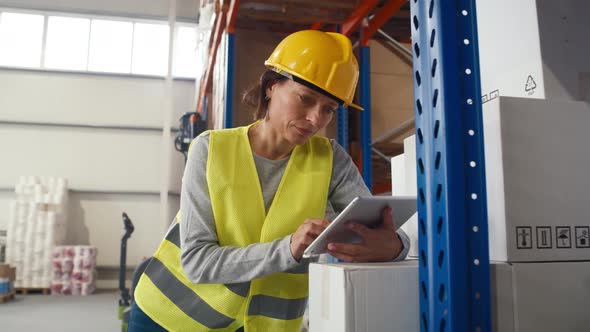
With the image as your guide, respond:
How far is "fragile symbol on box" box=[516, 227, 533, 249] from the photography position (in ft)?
3.50

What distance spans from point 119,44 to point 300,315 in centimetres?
1010

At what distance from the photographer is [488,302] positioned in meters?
0.91

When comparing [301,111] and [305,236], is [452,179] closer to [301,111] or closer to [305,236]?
[305,236]

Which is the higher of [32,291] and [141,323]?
[141,323]

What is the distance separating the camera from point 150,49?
10469mm

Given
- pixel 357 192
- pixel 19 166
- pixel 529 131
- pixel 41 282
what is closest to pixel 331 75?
pixel 357 192

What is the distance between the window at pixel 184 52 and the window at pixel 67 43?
1935 millimetres

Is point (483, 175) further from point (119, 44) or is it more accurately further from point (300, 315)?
point (119, 44)

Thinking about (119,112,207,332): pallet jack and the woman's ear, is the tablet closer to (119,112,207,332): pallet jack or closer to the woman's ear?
the woman's ear

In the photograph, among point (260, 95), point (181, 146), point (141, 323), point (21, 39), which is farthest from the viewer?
point (21, 39)

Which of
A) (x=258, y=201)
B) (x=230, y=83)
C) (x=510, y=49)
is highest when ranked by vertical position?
(x=230, y=83)

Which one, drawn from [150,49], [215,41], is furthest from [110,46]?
[215,41]

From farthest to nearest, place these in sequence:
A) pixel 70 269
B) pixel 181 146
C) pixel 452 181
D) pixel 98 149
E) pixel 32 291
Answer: pixel 98 149
pixel 32 291
pixel 70 269
pixel 181 146
pixel 452 181

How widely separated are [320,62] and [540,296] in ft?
2.78
